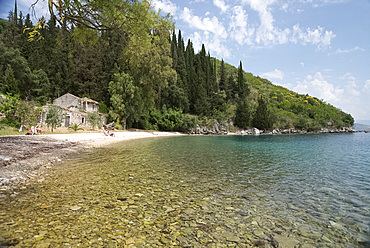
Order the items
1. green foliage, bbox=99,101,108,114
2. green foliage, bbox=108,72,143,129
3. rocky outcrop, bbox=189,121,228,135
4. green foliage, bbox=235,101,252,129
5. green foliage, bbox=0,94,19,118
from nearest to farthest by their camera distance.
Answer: green foliage, bbox=0,94,19,118, green foliage, bbox=108,72,143,129, green foliage, bbox=99,101,108,114, rocky outcrop, bbox=189,121,228,135, green foliage, bbox=235,101,252,129

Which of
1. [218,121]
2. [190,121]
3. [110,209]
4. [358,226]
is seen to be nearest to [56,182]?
[110,209]

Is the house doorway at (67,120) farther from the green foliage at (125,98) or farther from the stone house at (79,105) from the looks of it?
the green foliage at (125,98)

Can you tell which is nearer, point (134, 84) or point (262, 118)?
point (134, 84)

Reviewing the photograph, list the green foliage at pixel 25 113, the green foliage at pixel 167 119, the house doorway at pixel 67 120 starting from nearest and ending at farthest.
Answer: the green foliage at pixel 25 113 < the house doorway at pixel 67 120 < the green foliage at pixel 167 119

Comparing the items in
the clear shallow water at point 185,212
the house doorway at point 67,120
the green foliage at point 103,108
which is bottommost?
the clear shallow water at point 185,212

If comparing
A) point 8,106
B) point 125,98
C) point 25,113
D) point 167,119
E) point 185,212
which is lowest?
point 185,212

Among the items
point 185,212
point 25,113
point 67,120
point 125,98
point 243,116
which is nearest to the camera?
point 185,212

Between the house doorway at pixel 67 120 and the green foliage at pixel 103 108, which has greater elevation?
the green foliage at pixel 103 108

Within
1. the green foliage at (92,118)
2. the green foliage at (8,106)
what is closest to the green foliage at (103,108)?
the green foliage at (92,118)

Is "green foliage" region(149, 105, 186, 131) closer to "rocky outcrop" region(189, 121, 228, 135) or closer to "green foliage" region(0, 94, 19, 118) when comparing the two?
"rocky outcrop" region(189, 121, 228, 135)

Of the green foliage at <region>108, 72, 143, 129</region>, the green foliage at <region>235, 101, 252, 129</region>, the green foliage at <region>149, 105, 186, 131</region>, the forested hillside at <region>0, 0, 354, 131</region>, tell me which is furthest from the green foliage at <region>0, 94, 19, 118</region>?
the green foliage at <region>235, 101, 252, 129</region>

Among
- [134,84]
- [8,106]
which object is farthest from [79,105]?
[8,106]

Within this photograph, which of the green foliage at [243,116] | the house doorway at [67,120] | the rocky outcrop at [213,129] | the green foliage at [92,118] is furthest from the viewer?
the green foliage at [243,116]

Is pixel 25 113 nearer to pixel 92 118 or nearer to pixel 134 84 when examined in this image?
pixel 92 118
